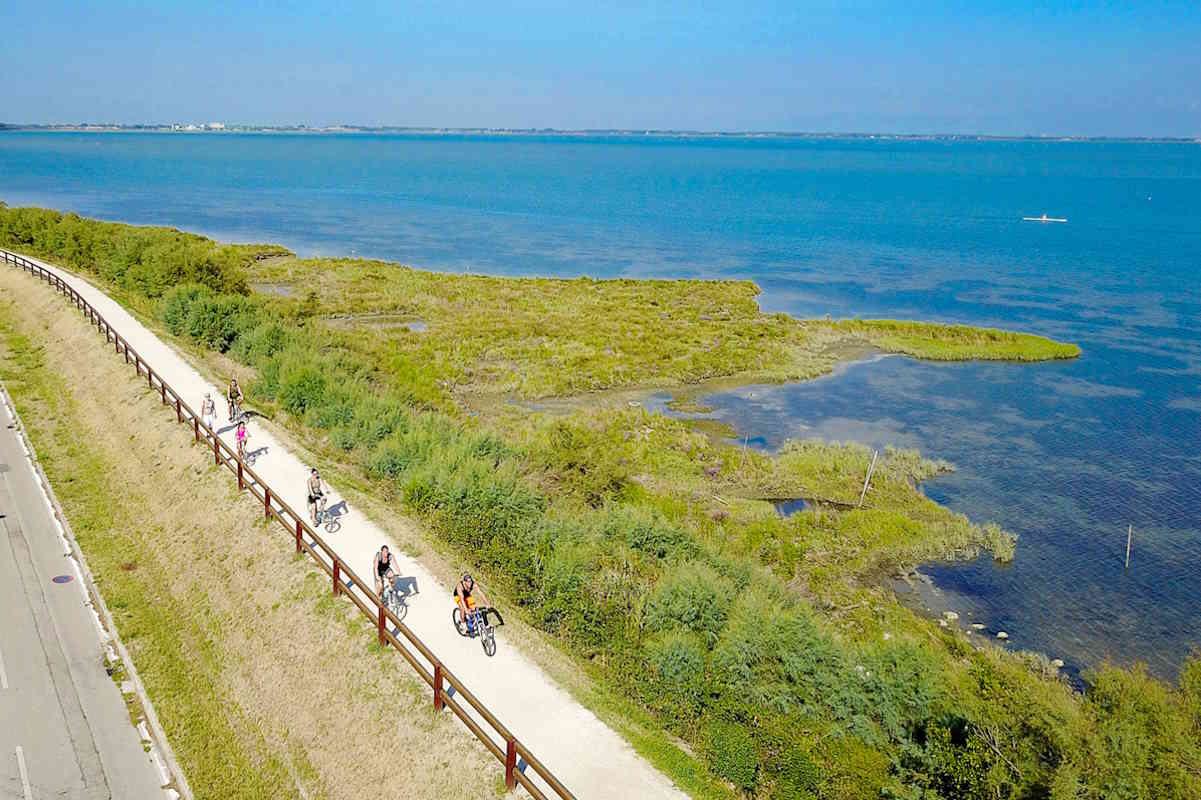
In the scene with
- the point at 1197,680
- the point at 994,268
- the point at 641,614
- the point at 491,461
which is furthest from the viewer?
the point at 994,268

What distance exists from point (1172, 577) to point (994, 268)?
2693 inches

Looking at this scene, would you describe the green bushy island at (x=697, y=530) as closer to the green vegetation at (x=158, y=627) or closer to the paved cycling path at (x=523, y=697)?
the paved cycling path at (x=523, y=697)

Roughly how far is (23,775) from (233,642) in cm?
423

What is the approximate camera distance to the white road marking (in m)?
13.5

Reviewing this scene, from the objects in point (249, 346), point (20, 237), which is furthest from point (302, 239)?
point (249, 346)

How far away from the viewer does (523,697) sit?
570 inches

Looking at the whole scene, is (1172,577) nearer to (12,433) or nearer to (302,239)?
(12,433)

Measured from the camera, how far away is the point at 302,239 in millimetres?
94000

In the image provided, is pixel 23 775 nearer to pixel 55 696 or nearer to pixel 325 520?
pixel 55 696

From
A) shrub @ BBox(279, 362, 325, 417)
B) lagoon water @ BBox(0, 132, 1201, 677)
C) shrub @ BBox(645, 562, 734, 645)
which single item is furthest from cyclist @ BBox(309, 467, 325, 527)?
lagoon water @ BBox(0, 132, 1201, 677)

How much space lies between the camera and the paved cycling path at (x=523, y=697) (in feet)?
42.0

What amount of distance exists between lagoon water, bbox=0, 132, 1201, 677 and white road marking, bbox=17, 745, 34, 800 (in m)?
21.7

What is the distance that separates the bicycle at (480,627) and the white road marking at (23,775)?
7.09 metres

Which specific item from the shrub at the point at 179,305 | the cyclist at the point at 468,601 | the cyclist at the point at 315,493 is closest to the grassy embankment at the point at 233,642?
the cyclist at the point at 315,493
